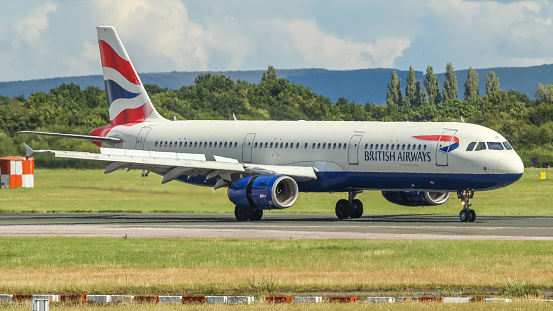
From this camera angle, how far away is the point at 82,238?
3850 centimetres

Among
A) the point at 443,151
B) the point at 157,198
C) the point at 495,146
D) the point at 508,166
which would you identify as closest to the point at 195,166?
the point at 157,198

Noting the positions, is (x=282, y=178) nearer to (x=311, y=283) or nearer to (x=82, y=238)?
(x=82, y=238)

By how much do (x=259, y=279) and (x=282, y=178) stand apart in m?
22.8

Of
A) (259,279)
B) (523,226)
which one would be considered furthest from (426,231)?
(259,279)

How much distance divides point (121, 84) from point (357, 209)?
16262mm

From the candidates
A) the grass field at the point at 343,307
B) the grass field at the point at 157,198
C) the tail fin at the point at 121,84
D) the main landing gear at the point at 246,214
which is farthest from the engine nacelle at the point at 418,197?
the grass field at the point at 343,307

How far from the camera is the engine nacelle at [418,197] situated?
5306 centimetres

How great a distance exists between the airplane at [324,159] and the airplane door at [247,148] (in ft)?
0.16

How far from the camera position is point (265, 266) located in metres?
28.7

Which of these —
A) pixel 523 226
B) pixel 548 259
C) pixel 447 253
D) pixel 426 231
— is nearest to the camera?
pixel 548 259

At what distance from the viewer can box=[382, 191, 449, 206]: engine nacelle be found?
5306 cm

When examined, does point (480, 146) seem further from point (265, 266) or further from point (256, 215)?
point (265, 266)

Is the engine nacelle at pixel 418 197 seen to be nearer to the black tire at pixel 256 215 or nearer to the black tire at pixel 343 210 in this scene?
the black tire at pixel 343 210

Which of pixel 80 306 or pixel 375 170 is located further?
pixel 375 170
